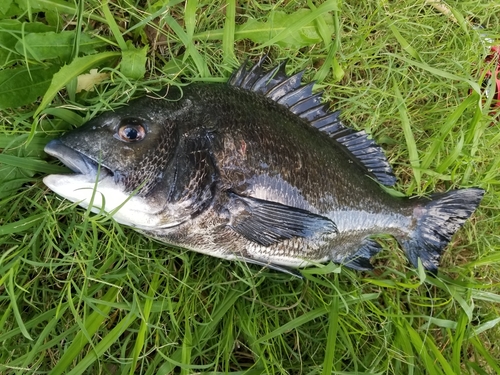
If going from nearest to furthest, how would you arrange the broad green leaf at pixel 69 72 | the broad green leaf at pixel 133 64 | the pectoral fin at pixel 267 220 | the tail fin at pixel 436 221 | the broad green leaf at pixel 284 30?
the broad green leaf at pixel 69 72 → the pectoral fin at pixel 267 220 → the broad green leaf at pixel 133 64 → the broad green leaf at pixel 284 30 → the tail fin at pixel 436 221

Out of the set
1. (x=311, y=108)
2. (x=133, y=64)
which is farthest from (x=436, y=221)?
(x=133, y=64)

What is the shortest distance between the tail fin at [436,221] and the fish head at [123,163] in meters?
1.41

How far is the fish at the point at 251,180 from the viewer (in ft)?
5.65

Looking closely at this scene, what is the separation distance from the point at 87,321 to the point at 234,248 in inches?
31.9

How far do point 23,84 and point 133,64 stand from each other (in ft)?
1.68

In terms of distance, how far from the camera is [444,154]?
2.65m

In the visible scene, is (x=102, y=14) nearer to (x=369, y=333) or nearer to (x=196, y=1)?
(x=196, y=1)

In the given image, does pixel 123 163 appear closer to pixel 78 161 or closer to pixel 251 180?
pixel 78 161

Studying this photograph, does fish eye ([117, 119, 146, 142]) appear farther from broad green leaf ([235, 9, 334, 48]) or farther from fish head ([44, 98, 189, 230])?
broad green leaf ([235, 9, 334, 48])

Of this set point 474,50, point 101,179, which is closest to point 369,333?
point 101,179

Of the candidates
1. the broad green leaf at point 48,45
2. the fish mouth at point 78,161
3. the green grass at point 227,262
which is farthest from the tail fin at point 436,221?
the broad green leaf at point 48,45

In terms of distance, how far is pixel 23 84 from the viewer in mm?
1921

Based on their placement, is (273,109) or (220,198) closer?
(220,198)

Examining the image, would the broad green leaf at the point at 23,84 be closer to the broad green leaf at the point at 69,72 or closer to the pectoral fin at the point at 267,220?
the broad green leaf at the point at 69,72
